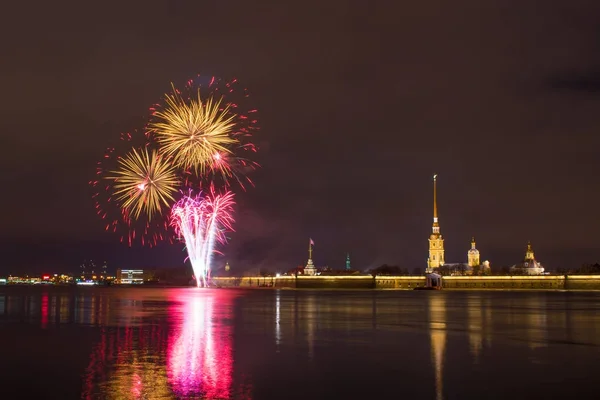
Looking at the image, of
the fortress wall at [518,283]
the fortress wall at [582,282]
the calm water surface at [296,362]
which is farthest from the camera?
the fortress wall at [518,283]

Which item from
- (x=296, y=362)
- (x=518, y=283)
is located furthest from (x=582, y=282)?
(x=296, y=362)

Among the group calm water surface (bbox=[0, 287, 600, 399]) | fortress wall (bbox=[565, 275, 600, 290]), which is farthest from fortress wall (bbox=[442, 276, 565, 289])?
calm water surface (bbox=[0, 287, 600, 399])

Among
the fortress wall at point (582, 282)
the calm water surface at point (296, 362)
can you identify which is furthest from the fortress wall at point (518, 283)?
the calm water surface at point (296, 362)

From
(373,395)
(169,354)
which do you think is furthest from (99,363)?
(373,395)

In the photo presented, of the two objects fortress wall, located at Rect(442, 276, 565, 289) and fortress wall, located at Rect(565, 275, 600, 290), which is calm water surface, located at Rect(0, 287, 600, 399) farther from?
→ fortress wall, located at Rect(442, 276, 565, 289)

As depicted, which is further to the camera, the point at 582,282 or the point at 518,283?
the point at 518,283

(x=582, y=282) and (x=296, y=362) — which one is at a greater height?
(x=296, y=362)

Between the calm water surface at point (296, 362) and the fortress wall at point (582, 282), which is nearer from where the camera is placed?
the calm water surface at point (296, 362)

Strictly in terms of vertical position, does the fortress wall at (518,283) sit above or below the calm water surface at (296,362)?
below

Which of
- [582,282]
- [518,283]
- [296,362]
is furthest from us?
[518,283]

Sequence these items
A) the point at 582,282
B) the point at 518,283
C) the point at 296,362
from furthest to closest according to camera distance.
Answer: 1. the point at 518,283
2. the point at 582,282
3. the point at 296,362

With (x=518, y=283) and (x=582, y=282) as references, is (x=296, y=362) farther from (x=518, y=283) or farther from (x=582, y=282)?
(x=518, y=283)

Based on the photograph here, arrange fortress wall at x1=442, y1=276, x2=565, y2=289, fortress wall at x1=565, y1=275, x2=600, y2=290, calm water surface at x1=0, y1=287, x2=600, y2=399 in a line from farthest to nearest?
fortress wall at x1=442, y1=276, x2=565, y2=289 < fortress wall at x1=565, y1=275, x2=600, y2=290 < calm water surface at x1=0, y1=287, x2=600, y2=399

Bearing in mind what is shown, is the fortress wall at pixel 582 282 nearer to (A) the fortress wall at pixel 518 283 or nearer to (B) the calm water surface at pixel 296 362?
(A) the fortress wall at pixel 518 283
